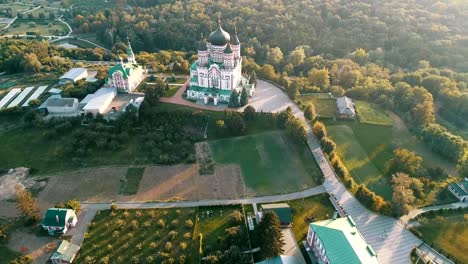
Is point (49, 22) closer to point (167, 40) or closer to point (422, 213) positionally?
point (167, 40)

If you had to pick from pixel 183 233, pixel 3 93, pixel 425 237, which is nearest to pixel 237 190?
pixel 183 233

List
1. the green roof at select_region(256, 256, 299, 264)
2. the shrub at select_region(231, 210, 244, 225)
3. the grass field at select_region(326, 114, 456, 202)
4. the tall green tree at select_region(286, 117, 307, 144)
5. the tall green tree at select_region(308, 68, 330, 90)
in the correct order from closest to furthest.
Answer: the green roof at select_region(256, 256, 299, 264) → the shrub at select_region(231, 210, 244, 225) → the grass field at select_region(326, 114, 456, 202) → the tall green tree at select_region(286, 117, 307, 144) → the tall green tree at select_region(308, 68, 330, 90)

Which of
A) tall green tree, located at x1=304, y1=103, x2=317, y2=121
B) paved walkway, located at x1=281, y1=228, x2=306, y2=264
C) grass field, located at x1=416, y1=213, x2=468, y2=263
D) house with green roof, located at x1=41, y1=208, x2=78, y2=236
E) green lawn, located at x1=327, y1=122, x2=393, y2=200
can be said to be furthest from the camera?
tall green tree, located at x1=304, y1=103, x2=317, y2=121

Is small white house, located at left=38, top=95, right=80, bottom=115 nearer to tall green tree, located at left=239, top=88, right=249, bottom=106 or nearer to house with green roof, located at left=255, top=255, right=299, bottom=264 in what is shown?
tall green tree, located at left=239, top=88, right=249, bottom=106

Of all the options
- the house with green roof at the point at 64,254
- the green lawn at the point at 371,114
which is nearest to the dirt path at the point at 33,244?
the house with green roof at the point at 64,254

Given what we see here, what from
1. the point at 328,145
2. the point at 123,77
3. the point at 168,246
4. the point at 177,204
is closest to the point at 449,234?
the point at 328,145

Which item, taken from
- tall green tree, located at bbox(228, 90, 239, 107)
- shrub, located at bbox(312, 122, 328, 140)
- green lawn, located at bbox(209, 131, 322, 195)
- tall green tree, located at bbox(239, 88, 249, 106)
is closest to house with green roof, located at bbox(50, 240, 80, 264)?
green lawn, located at bbox(209, 131, 322, 195)

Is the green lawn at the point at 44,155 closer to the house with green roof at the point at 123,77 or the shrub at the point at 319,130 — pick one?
the house with green roof at the point at 123,77
